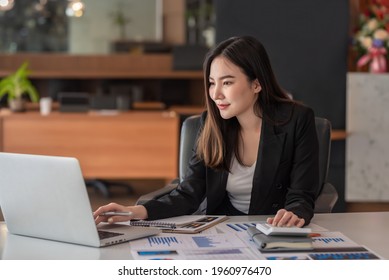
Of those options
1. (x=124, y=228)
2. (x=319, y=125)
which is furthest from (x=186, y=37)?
(x=124, y=228)

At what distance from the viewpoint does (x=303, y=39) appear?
5.97 m

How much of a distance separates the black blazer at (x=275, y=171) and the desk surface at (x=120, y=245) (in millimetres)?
288

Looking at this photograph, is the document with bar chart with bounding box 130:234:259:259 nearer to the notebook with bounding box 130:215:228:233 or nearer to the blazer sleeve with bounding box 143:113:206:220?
the notebook with bounding box 130:215:228:233

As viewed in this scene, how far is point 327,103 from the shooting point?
20.0 feet

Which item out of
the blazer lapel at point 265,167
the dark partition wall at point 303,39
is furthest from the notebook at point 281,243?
the dark partition wall at point 303,39

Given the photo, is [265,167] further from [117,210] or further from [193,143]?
[117,210]

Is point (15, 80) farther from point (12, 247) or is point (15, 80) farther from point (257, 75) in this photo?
point (12, 247)

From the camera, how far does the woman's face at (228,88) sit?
267cm

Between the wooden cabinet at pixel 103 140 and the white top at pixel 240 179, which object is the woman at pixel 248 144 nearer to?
the white top at pixel 240 179

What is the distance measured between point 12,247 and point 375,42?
4539 mm

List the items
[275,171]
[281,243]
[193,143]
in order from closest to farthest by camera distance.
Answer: [281,243] → [275,171] → [193,143]

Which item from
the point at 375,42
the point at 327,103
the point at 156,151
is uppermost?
the point at 375,42

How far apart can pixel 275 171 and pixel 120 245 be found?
927mm

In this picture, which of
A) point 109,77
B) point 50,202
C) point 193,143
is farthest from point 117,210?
point 109,77
